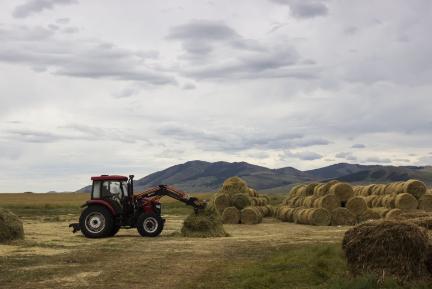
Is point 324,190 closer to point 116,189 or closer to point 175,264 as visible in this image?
point 116,189

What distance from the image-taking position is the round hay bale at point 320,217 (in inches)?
1207

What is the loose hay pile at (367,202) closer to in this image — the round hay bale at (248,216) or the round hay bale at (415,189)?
the round hay bale at (415,189)

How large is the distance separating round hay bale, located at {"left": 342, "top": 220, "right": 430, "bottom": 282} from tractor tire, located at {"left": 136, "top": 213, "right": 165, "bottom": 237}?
13.3 meters

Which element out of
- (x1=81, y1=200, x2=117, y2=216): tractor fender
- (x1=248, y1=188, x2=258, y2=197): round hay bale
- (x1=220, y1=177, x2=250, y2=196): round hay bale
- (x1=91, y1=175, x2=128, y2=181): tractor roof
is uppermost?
(x1=91, y1=175, x2=128, y2=181): tractor roof

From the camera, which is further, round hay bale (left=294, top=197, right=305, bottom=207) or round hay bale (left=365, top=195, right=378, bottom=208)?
round hay bale (left=294, top=197, right=305, bottom=207)

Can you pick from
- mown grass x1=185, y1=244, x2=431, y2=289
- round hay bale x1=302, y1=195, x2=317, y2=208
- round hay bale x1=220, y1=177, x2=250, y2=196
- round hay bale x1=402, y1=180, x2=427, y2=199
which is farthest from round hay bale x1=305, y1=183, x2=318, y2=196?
mown grass x1=185, y1=244, x2=431, y2=289

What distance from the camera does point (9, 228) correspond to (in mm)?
21734

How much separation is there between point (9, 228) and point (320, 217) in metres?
16.1

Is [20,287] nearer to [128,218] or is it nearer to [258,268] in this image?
[258,268]

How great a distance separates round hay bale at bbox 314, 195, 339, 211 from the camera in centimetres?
3122

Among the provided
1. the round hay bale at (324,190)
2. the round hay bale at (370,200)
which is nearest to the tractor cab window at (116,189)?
the round hay bale at (324,190)

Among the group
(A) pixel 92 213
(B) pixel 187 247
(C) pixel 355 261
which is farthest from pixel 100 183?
(C) pixel 355 261

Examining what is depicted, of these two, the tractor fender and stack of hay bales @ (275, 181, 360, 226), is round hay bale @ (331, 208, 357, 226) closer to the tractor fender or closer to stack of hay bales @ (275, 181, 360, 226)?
stack of hay bales @ (275, 181, 360, 226)

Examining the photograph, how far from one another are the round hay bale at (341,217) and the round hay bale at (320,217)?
27 cm
